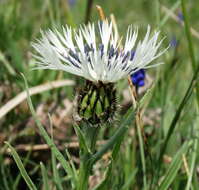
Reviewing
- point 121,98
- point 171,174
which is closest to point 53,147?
point 171,174

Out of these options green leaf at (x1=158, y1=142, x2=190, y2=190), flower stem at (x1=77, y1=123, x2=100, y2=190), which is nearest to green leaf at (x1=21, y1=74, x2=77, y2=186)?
flower stem at (x1=77, y1=123, x2=100, y2=190)

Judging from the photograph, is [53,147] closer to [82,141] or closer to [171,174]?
[82,141]

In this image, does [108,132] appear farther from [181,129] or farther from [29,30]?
[29,30]

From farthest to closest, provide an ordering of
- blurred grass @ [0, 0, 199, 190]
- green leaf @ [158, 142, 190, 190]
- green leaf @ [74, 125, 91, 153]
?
1. blurred grass @ [0, 0, 199, 190]
2. green leaf @ [158, 142, 190, 190]
3. green leaf @ [74, 125, 91, 153]

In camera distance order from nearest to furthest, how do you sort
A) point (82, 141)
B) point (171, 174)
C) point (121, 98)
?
point (82, 141) → point (171, 174) → point (121, 98)

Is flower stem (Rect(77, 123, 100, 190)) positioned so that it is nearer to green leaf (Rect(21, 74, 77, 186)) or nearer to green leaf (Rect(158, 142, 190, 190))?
green leaf (Rect(21, 74, 77, 186))

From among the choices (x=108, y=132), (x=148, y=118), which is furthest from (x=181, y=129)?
(x=108, y=132)

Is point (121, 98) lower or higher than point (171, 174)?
higher

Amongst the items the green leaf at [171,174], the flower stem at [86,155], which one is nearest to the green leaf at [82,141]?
the flower stem at [86,155]

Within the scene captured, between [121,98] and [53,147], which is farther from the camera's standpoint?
[121,98]

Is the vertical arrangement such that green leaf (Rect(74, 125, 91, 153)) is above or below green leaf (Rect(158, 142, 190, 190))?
above

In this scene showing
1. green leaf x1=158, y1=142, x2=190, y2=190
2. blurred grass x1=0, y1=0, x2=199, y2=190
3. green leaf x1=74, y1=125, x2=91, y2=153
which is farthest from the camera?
blurred grass x1=0, y1=0, x2=199, y2=190

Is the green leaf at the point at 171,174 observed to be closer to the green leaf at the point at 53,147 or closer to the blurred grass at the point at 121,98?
the blurred grass at the point at 121,98

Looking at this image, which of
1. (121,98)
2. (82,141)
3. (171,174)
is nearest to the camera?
(82,141)
